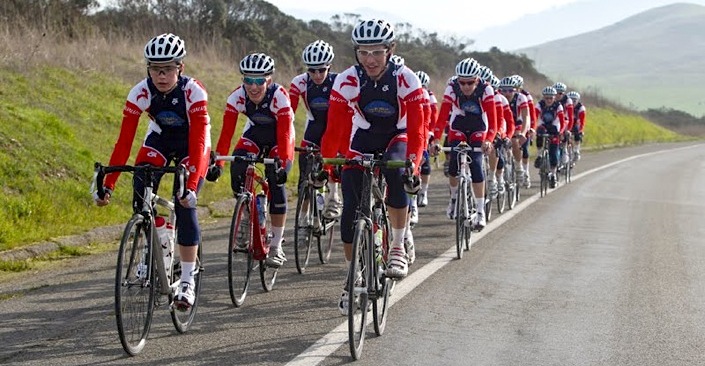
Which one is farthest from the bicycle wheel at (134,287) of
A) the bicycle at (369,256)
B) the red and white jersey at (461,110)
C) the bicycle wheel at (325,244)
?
the red and white jersey at (461,110)

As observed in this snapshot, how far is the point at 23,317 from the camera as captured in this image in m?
7.80

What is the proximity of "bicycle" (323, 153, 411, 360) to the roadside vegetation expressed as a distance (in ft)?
17.2

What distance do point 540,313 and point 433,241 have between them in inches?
174

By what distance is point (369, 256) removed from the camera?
280 inches

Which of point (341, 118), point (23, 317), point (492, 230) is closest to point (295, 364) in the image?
point (341, 118)

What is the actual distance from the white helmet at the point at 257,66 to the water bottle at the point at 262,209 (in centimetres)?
110

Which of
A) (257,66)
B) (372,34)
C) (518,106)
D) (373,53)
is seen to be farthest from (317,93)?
(518,106)

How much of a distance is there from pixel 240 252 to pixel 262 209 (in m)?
0.50

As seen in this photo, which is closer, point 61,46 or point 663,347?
point 663,347

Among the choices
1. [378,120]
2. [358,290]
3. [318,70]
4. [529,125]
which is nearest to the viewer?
[358,290]

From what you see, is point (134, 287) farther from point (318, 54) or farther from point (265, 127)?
point (318, 54)

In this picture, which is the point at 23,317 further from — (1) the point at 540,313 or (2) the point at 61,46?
(2) the point at 61,46

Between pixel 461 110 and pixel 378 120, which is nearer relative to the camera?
pixel 378 120

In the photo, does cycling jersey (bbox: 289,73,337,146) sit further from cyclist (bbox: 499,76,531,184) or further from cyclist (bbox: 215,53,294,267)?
cyclist (bbox: 499,76,531,184)
